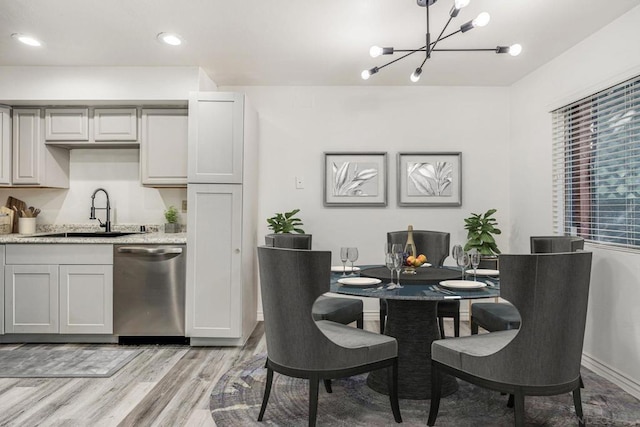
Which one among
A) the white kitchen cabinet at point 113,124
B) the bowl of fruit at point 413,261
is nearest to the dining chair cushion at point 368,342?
the bowl of fruit at point 413,261

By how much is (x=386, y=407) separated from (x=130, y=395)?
1.51 m

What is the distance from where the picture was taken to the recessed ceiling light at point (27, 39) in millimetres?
2952

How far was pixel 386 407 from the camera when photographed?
7.54 feet

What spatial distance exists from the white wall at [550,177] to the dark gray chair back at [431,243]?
94cm

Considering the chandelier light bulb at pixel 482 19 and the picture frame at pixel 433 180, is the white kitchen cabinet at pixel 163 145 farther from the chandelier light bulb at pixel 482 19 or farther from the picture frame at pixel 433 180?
the chandelier light bulb at pixel 482 19

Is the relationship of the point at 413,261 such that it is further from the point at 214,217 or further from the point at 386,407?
the point at 214,217

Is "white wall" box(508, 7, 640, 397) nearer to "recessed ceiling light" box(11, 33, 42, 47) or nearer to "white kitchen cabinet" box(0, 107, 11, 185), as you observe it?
"recessed ceiling light" box(11, 33, 42, 47)

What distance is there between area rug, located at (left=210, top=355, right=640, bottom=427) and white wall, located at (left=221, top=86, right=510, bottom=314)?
1794 mm

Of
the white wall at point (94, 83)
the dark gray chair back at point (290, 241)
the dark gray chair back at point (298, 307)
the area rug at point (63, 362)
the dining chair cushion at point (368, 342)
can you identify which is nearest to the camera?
the dark gray chair back at point (298, 307)

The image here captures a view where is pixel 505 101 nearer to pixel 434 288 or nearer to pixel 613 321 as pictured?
pixel 613 321

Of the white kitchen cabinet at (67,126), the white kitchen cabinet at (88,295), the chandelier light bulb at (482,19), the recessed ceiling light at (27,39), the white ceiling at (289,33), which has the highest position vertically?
the white ceiling at (289,33)

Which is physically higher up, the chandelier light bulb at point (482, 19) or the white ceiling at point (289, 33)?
the white ceiling at point (289, 33)

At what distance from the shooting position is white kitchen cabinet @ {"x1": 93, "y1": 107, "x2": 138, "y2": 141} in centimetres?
365

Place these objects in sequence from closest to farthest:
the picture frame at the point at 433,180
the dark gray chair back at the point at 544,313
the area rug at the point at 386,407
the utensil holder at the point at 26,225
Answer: the dark gray chair back at the point at 544,313
the area rug at the point at 386,407
the utensil holder at the point at 26,225
the picture frame at the point at 433,180
